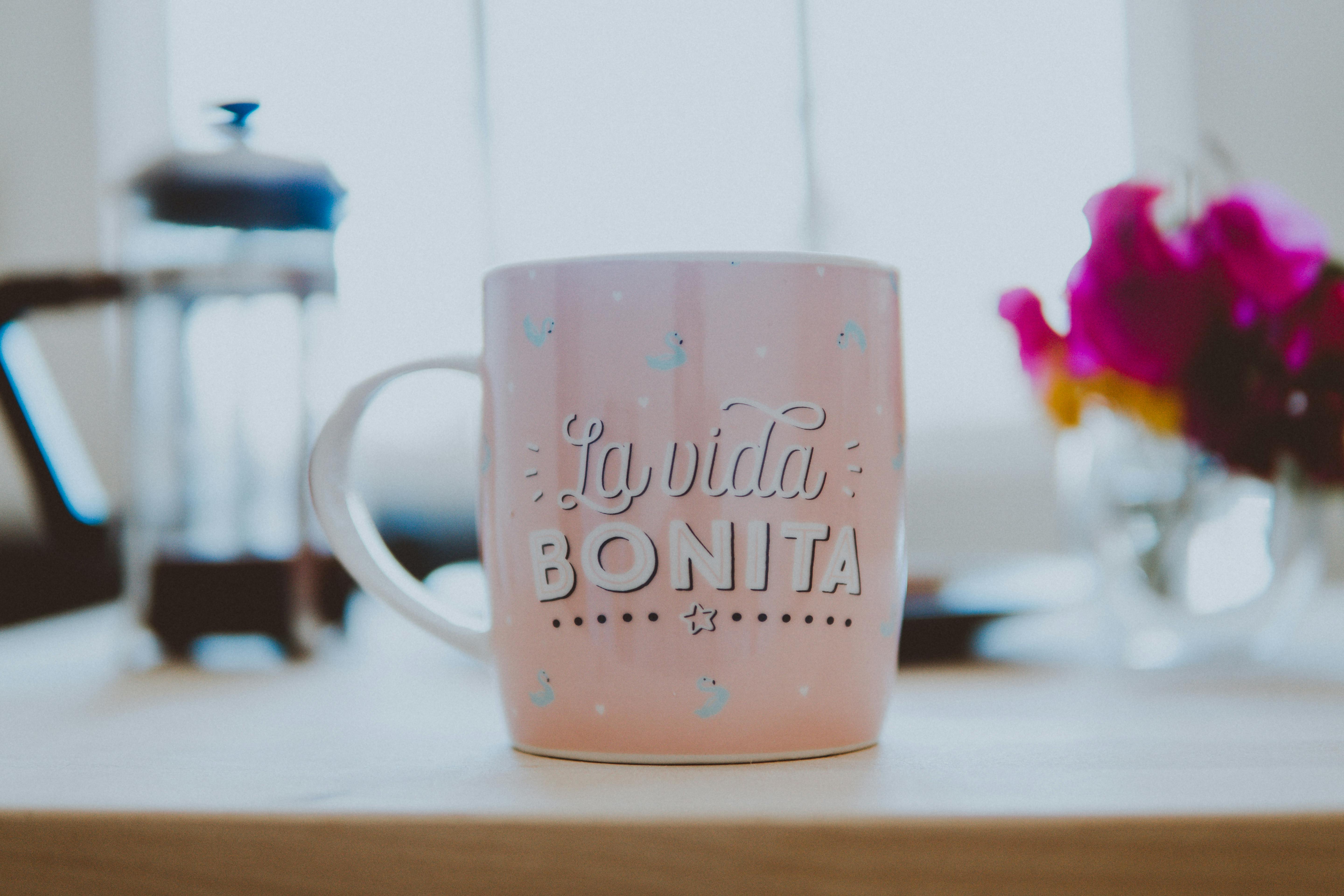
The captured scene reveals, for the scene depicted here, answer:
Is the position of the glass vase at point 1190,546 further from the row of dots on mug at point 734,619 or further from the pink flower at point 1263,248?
the row of dots on mug at point 734,619

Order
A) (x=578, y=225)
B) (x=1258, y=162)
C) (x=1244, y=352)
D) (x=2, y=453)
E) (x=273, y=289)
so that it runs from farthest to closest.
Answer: (x=578, y=225) → (x=1258, y=162) → (x=2, y=453) → (x=273, y=289) → (x=1244, y=352)

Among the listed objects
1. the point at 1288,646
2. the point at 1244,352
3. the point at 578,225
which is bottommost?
the point at 1288,646

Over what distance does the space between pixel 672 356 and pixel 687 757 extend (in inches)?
4.2

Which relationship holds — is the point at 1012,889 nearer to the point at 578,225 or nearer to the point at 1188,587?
the point at 1188,587

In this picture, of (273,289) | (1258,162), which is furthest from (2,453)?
(1258,162)

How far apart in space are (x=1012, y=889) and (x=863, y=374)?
0.47ft

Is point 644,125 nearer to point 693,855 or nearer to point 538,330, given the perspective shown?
point 538,330

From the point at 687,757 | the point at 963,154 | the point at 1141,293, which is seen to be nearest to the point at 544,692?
the point at 687,757

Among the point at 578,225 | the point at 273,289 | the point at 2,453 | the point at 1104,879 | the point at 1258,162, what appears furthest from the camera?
the point at 578,225

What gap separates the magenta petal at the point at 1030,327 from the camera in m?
0.60

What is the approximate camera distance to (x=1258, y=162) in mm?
1680

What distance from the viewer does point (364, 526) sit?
14.3 inches

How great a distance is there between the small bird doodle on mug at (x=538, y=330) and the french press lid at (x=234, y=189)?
335 millimetres

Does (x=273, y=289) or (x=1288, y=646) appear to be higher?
(x=273, y=289)
